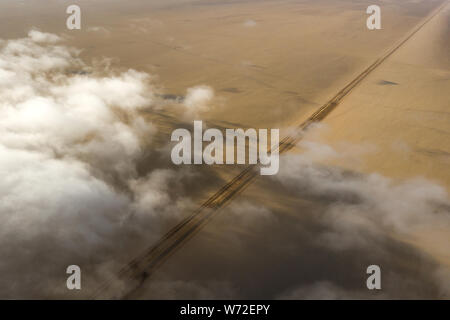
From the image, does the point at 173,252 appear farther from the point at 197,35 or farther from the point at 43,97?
the point at 197,35

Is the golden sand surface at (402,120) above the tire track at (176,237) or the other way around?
above

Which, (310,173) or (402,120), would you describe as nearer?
(310,173)

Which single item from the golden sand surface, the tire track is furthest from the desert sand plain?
the tire track

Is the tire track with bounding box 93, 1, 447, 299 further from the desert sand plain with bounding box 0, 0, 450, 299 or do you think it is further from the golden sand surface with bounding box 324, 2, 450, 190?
the golden sand surface with bounding box 324, 2, 450, 190

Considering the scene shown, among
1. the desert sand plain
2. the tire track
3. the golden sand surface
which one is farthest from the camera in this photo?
the golden sand surface

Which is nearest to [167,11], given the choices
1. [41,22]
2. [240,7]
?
[240,7]

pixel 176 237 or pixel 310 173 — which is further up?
pixel 310 173

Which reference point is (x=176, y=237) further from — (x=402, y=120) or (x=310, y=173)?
(x=402, y=120)

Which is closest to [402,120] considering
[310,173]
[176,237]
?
[310,173]

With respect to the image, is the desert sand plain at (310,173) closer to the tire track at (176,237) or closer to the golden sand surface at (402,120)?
the golden sand surface at (402,120)

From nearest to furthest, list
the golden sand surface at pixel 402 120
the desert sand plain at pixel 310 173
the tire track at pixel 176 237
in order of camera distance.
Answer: the tire track at pixel 176 237, the desert sand plain at pixel 310 173, the golden sand surface at pixel 402 120

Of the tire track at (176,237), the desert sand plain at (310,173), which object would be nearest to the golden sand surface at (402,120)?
the desert sand plain at (310,173)
